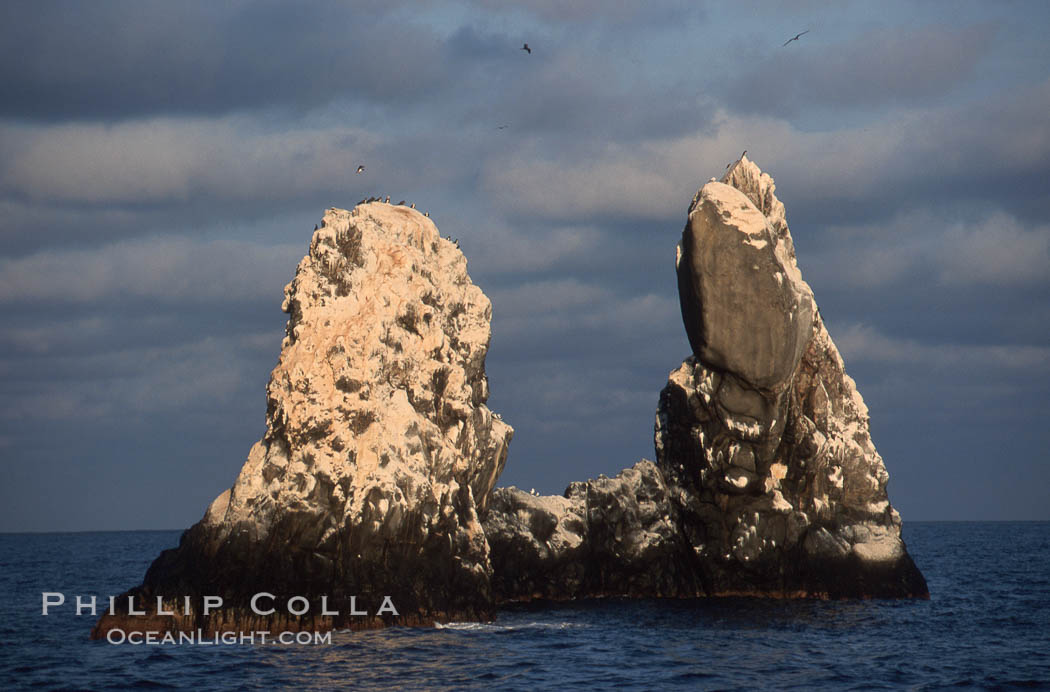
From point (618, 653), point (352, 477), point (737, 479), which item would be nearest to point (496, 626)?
point (618, 653)

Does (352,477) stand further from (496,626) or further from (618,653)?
(618,653)

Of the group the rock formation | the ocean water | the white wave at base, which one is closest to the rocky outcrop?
the white wave at base

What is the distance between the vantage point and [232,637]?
3753cm

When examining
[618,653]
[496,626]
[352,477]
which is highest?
[352,477]

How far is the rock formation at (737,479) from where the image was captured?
4834cm

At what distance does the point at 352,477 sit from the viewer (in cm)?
3972

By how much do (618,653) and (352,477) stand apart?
9462 millimetres

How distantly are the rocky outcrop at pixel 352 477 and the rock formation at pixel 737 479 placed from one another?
852 centimetres

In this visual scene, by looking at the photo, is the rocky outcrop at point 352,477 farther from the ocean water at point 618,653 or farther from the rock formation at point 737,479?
the rock formation at point 737,479

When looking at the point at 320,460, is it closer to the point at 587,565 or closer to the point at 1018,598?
the point at 587,565

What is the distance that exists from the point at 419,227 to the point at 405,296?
3938 mm

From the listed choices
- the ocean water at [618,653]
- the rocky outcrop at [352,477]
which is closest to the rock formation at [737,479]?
the ocean water at [618,653]

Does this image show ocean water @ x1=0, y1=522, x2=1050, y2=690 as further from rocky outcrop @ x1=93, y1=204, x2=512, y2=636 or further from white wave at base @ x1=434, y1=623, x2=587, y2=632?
rocky outcrop @ x1=93, y1=204, x2=512, y2=636

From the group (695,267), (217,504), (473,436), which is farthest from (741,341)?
(217,504)
